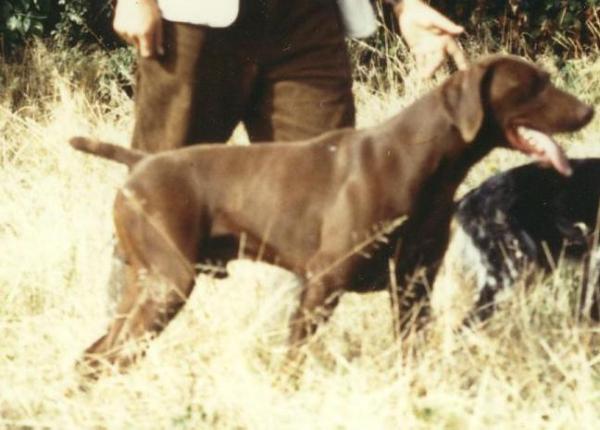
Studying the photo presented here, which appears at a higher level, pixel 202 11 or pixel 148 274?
pixel 202 11

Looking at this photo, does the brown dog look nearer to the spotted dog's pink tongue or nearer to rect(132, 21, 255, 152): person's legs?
the spotted dog's pink tongue

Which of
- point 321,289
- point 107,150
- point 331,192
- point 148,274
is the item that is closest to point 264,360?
point 321,289

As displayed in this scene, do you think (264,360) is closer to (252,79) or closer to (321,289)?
(321,289)

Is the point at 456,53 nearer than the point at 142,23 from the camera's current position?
No

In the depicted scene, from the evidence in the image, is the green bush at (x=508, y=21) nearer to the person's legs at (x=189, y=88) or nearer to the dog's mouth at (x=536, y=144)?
the person's legs at (x=189, y=88)

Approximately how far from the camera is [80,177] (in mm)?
6191

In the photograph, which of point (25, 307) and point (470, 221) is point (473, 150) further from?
point (25, 307)

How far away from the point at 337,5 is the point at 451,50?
1.74 feet

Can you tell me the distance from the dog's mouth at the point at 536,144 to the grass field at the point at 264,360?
1.91 ft

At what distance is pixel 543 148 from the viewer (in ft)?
12.2

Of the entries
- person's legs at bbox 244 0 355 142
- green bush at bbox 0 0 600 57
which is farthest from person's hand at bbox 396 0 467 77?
green bush at bbox 0 0 600 57

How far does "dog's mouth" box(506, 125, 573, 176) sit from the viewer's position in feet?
12.2

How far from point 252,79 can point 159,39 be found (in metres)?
0.38

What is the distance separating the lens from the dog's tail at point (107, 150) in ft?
12.5
